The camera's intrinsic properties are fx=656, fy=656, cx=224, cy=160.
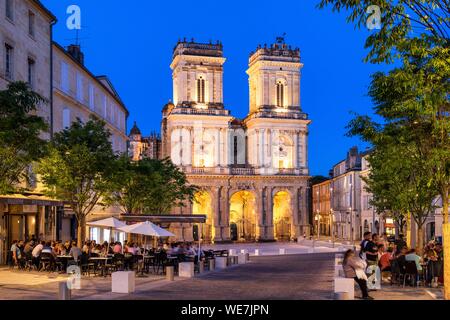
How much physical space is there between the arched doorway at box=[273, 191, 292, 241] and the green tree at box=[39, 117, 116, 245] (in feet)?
199

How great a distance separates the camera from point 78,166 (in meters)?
28.8

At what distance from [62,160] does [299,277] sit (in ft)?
37.6

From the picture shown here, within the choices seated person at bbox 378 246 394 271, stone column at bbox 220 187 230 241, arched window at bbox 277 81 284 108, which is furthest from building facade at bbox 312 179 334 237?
seated person at bbox 378 246 394 271

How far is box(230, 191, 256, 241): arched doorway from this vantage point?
9025cm

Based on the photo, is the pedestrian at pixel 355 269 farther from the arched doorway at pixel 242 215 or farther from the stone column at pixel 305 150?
the stone column at pixel 305 150

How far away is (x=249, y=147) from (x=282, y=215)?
1067cm

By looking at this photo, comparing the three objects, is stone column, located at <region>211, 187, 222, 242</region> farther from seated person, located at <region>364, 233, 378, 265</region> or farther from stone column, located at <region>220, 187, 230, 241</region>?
seated person, located at <region>364, 233, 378, 265</region>

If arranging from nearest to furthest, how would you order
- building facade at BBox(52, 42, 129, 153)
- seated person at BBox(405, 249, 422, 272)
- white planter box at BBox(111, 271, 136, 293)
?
white planter box at BBox(111, 271, 136, 293) < seated person at BBox(405, 249, 422, 272) < building facade at BBox(52, 42, 129, 153)

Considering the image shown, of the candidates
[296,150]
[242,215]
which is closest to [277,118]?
[296,150]

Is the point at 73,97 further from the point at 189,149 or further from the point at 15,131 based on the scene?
the point at 189,149

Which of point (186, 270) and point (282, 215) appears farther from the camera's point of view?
point (282, 215)

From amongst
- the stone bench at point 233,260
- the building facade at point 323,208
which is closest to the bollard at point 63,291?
the stone bench at point 233,260

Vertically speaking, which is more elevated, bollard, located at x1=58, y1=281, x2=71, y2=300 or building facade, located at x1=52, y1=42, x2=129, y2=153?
building facade, located at x1=52, y1=42, x2=129, y2=153
